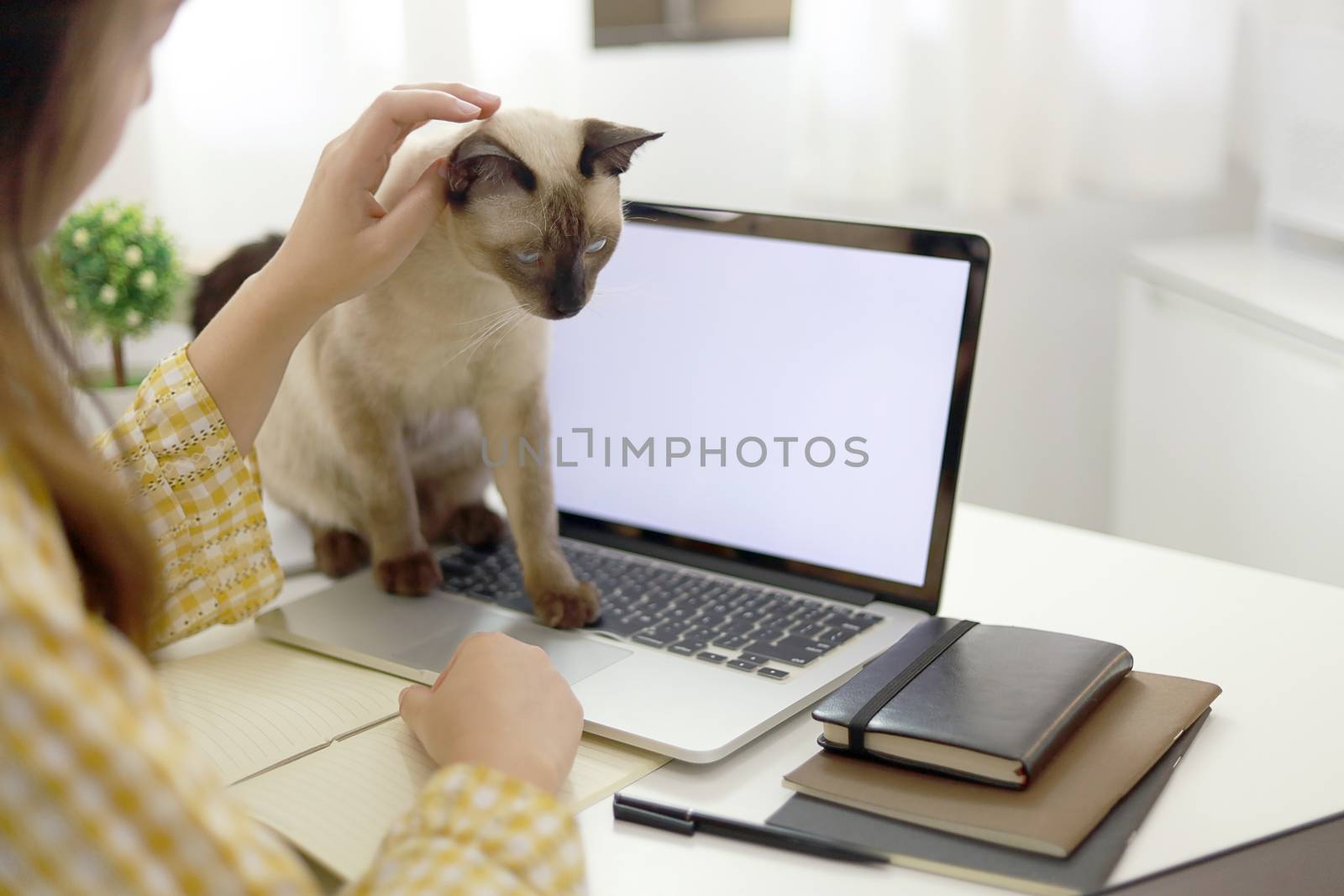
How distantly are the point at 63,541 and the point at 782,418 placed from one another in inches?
25.9

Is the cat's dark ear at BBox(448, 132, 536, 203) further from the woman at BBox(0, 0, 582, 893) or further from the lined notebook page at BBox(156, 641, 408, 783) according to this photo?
the lined notebook page at BBox(156, 641, 408, 783)

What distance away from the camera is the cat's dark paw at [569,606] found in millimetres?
980

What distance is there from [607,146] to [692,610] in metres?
0.37

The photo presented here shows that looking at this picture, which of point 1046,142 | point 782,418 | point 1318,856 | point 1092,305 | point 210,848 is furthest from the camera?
point 1092,305

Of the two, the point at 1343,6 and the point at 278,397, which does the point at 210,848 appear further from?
the point at 1343,6

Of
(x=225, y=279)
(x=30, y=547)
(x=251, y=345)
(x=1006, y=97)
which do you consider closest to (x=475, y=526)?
(x=251, y=345)

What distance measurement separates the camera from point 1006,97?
199 centimetres

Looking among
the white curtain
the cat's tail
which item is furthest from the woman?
the white curtain

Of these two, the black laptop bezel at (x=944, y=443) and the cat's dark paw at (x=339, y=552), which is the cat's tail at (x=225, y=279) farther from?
the black laptop bezel at (x=944, y=443)

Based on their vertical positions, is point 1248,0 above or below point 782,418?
above

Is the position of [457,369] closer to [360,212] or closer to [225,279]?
[360,212]

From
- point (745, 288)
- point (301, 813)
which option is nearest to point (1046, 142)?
point (745, 288)

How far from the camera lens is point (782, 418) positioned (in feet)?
3.47

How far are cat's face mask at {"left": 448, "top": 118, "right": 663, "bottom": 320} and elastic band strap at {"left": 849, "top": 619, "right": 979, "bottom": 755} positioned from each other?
38cm
